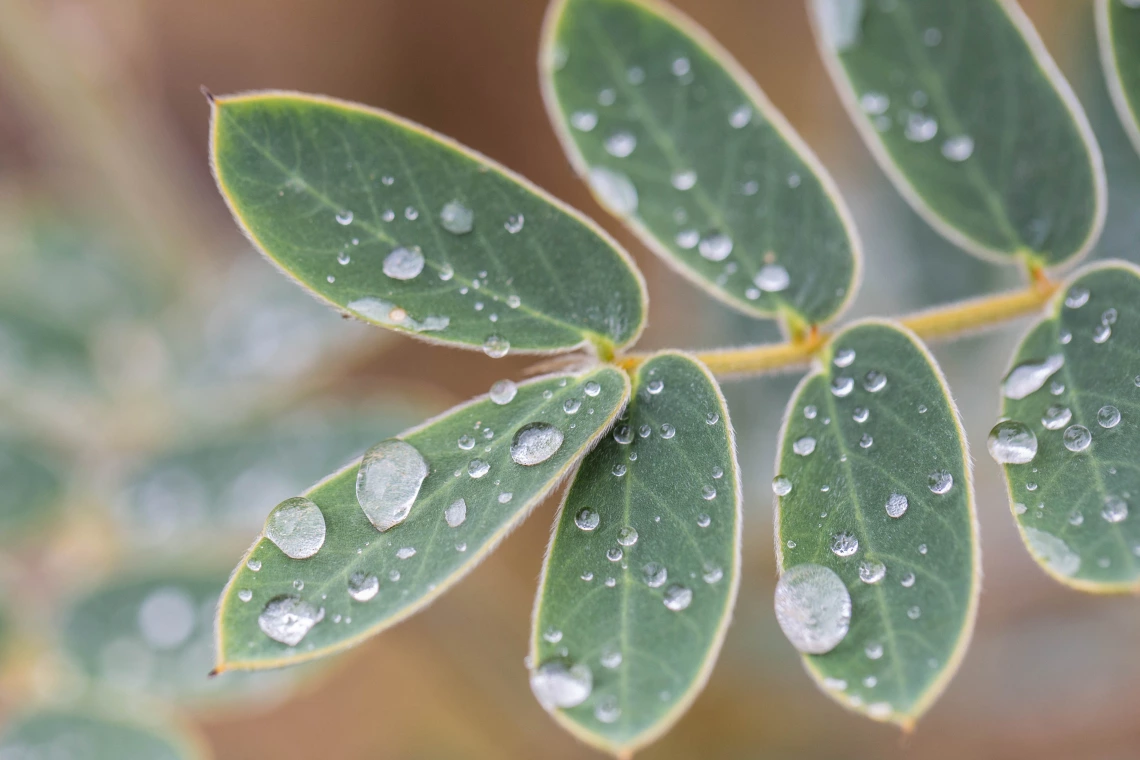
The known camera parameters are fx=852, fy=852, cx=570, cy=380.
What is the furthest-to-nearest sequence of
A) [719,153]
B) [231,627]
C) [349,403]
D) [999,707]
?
[999,707] → [349,403] → [719,153] → [231,627]

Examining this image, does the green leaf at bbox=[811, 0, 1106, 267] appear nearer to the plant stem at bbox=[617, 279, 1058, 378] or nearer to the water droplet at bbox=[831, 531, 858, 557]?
the plant stem at bbox=[617, 279, 1058, 378]

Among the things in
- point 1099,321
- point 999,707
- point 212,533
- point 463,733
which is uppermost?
point 1099,321

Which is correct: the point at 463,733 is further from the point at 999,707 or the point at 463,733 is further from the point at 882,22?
the point at 882,22

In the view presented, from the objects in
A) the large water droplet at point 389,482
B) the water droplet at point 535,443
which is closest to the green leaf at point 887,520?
the water droplet at point 535,443

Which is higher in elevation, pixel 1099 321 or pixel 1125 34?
pixel 1125 34

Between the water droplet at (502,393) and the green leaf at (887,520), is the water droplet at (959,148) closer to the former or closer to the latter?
the green leaf at (887,520)

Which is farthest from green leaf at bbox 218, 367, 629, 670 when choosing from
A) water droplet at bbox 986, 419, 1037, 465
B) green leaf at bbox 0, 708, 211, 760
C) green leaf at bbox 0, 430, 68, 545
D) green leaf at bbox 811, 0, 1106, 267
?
green leaf at bbox 0, 430, 68, 545

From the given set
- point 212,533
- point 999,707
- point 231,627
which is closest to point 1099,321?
point 231,627

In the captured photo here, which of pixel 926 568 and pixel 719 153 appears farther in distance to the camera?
pixel 719 153

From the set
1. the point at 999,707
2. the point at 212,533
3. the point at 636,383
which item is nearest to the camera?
the point at 636,383
